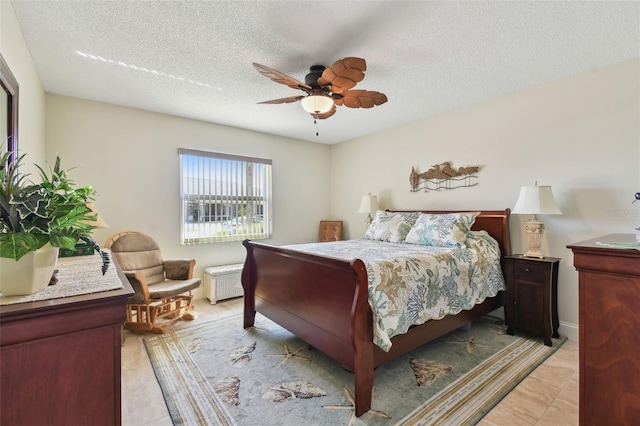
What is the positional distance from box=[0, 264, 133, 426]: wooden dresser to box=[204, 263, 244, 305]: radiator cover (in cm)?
297

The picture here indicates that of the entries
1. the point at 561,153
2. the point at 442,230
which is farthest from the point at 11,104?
the point at 561,153

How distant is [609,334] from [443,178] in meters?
2.77

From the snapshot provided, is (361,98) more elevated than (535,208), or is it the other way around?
(361,98)

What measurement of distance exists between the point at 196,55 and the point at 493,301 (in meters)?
3.68

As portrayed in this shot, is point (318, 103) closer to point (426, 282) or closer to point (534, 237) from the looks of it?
point (426, 282)

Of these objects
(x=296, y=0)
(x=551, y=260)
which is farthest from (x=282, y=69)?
(x=551, y=260)

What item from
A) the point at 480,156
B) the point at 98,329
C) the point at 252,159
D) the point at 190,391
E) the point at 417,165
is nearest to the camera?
the point at 98,329

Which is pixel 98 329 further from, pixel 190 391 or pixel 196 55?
pixel 196 55

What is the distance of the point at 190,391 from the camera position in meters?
1.97

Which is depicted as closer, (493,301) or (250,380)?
(250,380)

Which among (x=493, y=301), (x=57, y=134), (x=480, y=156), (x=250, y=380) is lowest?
(x=250, y=380)

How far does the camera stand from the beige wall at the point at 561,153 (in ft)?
8.32

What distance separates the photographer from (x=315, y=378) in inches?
83.3

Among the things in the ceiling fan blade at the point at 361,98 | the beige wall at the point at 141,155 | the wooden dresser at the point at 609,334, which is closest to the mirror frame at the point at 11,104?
the beige wall at the point at 141,155
